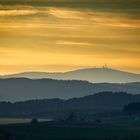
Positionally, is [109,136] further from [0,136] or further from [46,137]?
[0,136]

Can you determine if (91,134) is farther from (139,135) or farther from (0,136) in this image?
(0,136)

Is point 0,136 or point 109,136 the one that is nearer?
point 0,136

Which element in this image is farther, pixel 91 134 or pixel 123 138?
pixel 91 134

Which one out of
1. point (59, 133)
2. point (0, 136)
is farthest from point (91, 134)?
point (0, 136)

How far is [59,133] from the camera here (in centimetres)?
18650

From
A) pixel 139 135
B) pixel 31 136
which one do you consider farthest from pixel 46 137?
pixel 139 135

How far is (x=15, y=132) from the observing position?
186 meters

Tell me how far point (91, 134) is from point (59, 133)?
5.49 m

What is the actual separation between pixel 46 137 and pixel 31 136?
2.70 metres

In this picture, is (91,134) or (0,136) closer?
(0,136)

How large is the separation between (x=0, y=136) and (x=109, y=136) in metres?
21.9

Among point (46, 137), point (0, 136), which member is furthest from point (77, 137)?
point (0, 136)

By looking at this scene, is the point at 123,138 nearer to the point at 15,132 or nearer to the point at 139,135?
the point at 139,135

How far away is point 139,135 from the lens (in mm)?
179375
